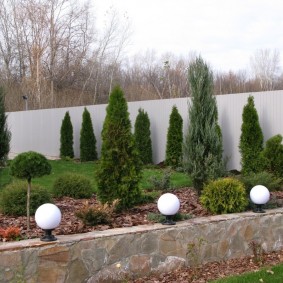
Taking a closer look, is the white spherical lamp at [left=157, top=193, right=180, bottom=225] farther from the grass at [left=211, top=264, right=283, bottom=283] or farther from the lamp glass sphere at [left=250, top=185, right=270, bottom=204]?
the lamp glass sphere at [left=250, top=185, right=270, bottom=204]

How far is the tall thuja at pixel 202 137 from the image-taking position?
6.81 meters

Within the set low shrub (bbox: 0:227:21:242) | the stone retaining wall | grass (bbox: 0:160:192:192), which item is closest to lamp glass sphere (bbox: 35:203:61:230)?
the stone retaining wall

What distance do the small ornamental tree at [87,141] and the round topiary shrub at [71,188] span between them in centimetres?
855

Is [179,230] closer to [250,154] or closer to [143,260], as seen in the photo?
[143,260]

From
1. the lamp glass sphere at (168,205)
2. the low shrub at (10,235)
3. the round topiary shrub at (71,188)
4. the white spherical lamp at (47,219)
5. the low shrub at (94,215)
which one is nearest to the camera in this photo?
the white spherical lamp at (47,219)

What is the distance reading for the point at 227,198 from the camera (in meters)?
5.45

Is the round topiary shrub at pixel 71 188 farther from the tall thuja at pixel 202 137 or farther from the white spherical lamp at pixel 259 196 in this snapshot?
the white spherical lamp at pixel 259 196

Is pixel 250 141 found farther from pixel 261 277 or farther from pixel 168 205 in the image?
pixel 261 277

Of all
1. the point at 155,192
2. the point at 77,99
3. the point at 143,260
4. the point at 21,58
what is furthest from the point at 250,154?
the point at 21,58

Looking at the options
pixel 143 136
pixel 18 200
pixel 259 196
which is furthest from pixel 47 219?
pixel 143 136

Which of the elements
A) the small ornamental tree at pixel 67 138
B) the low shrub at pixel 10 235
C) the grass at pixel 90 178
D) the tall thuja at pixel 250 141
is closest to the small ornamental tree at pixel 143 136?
the grass at pixel 90 178

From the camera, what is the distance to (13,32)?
27.6 meters

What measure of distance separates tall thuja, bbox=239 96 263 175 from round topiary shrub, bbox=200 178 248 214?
4352mm

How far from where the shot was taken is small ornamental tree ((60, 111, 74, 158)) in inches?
676
